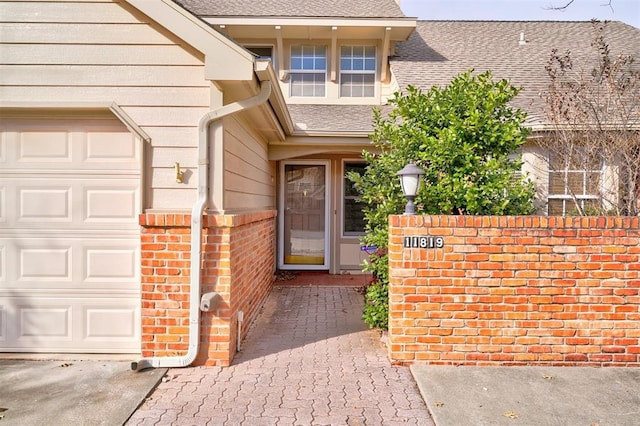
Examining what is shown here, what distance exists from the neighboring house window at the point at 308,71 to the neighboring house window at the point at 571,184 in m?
5.28

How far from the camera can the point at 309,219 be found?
31.4ft

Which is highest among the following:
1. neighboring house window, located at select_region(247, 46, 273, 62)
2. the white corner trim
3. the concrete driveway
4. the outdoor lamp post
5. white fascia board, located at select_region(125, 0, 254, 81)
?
neighboring house window, located at select_region(247, 46, 273, 62)

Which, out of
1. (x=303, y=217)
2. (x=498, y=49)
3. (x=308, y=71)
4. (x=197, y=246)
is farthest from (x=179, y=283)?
(x=498, y=49)

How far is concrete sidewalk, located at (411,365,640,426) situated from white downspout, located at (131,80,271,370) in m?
2.21

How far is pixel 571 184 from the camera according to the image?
7660mm

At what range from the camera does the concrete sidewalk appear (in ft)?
10.8

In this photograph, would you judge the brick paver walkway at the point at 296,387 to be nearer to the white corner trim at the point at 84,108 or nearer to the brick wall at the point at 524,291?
the brick wall at the point at 524,291

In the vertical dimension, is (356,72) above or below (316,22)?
below

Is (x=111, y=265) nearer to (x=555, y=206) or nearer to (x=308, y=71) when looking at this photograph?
(x=308, y=71)

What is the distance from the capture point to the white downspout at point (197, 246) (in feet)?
13.4

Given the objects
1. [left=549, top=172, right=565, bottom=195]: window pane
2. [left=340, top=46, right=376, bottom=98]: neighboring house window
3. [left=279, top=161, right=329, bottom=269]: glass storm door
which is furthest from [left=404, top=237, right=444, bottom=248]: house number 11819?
[left=340, top=46, right=376, bottom=98]: neighboring house window

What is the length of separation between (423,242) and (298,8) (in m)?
7.68

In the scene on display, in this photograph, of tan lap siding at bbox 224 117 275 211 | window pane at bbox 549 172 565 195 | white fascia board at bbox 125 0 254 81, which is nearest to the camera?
white fascia board at bbox 125 0 254 81

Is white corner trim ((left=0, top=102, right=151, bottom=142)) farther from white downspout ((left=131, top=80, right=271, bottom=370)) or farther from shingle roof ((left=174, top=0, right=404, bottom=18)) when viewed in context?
shingle roof ((left=174, top=0, right=404, bottom=18))
